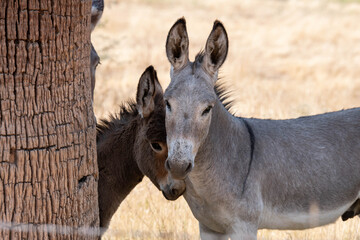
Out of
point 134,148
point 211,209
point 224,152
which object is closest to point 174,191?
point 211,209

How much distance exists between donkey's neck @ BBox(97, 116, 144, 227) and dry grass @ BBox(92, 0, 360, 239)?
35 centimetres

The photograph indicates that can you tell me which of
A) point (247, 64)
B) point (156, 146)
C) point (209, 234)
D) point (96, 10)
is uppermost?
point (247, 64)

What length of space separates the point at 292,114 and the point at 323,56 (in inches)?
295

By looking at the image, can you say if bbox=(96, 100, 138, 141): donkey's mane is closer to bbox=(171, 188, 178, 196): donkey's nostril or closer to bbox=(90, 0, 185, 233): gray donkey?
bbox=(90, 0, 185, 233): gray donkey

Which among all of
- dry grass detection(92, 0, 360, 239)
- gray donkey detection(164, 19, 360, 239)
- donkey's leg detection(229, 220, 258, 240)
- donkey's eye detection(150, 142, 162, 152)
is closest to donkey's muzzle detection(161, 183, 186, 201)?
gray donkey detection(164, 19, 360, 239)

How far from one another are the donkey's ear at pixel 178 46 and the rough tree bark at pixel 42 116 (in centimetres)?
85

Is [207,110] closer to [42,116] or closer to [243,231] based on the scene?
[243,231]

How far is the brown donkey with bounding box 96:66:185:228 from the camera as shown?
498 cm

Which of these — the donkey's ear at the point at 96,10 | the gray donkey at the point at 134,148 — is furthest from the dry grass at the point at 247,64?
the donkey's ear at the point at 96,10

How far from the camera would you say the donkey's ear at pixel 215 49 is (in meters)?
4.64

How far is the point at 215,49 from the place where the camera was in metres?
4.74

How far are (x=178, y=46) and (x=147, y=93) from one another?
0.49 metres

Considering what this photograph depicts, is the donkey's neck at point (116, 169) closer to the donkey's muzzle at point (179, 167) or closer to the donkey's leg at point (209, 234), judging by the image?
the donkey's leg at point (209, 234)

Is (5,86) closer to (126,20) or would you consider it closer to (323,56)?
(323,56)
